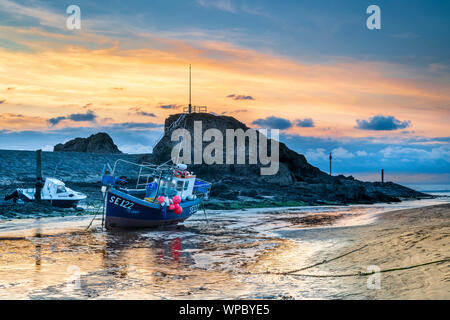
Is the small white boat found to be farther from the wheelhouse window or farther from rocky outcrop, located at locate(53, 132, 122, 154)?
rocky outcrop, located at locate(53, 132, 122, 154)

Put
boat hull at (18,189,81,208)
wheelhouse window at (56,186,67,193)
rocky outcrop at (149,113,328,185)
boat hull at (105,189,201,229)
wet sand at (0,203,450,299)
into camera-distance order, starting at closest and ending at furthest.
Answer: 1. wet sand at (0,203,450,299)
2. boat hull at (105,189,201,229)
3. boat hull at (18,189,81,208)
4. wheelhouse window at (56,186,67,193)
5. rocky outcrop at (149,113,328,185)

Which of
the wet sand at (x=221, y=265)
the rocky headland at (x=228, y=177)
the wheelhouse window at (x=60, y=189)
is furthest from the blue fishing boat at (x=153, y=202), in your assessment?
the rocky headland at (x=228, y=177)

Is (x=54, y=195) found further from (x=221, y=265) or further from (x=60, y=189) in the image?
(x=221, y=265)

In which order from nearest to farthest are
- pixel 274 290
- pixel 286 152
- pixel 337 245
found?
pixel 274 290
pixel 337 245
pixel 286 152

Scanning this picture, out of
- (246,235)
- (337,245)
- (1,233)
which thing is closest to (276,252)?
(337,245)

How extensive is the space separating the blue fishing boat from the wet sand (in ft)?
7.34

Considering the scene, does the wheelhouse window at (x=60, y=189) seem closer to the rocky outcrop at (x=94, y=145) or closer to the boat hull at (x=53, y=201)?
the boat hull at (x=53, y=201)

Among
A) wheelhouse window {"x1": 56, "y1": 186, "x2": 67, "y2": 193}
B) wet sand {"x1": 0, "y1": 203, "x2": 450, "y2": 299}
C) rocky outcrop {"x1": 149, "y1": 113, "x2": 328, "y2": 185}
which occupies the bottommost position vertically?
wet sand {"x1": 0, "y1": 203, "x2": 450, "y2": 299}

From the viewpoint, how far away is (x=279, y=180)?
60250mm

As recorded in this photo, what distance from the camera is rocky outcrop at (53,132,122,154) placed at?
265 ft

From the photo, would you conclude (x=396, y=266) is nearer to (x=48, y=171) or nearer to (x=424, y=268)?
(x=424, y=268)

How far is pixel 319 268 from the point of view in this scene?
11633 mm

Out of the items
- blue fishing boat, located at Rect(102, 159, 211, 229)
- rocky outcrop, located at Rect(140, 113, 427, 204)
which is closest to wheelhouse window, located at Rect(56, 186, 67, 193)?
blue fishing boat, located at Rect(102, 159, 211, 229)
